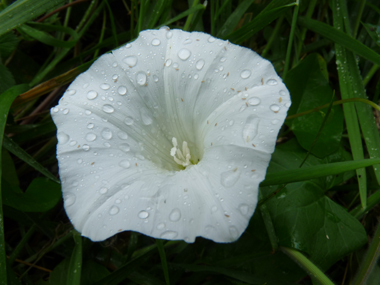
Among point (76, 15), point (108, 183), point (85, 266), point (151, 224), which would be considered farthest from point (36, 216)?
point (76, 15)

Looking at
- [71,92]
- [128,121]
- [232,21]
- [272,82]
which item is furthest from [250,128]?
[232,21]

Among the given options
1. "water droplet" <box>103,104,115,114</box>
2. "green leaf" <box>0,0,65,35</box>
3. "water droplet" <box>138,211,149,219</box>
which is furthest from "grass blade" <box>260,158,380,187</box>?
"green leaf" <box>0,0,65,35</box>

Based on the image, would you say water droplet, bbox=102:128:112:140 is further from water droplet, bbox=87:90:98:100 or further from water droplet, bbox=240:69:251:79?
water droplet, bbox=240:69:251:79

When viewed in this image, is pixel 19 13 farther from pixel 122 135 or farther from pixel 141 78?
pixel 122 135

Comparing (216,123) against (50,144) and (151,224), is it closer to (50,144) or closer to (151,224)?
(151,224)

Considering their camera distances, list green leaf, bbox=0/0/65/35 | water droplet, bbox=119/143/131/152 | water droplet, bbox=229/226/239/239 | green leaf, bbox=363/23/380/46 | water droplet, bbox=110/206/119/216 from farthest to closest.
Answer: green leaf, bbox=363/23/380/46
green leaf, bbox=0/0/65/35
water droplet, bbox=119/143/131/152
water droplet, bbox=110/206/119/216
water droplet, bbox=229/226/239/239

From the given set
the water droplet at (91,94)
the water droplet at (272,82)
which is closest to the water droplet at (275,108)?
the water droplet at (272,82)
